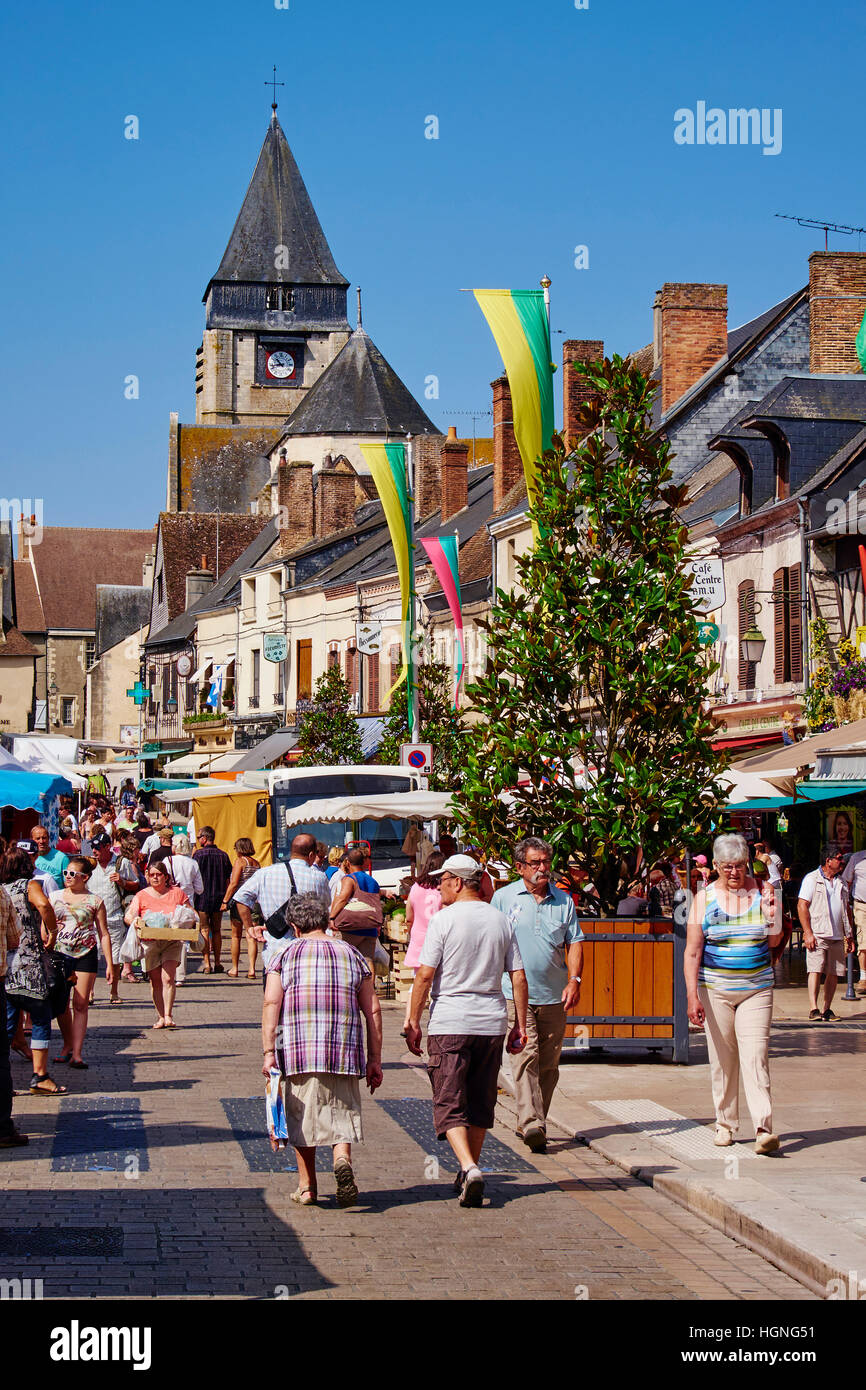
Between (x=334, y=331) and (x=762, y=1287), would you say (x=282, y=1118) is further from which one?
(x=334, y=331)

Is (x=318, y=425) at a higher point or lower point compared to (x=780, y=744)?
higher

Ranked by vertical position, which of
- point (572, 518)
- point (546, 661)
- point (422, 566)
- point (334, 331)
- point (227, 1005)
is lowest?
point (227, 1005)

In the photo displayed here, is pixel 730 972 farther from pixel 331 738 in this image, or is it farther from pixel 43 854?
pixel 331 738

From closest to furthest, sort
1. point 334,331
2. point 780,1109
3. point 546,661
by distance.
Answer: point 780,1109 → point 546,661 → point 334,331

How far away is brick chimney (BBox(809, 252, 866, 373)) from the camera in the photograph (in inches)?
A: 1194

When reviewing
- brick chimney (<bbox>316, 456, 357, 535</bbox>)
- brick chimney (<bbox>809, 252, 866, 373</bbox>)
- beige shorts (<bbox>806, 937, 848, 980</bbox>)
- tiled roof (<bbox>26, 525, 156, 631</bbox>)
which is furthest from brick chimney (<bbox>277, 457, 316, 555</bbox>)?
beige shorts (<bbox>806, 937, 848, 980</bbox>)

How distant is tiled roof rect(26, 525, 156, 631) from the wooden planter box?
82.8 metres

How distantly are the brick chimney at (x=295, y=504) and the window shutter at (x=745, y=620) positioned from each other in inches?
1248

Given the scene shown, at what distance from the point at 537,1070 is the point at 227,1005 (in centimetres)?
870

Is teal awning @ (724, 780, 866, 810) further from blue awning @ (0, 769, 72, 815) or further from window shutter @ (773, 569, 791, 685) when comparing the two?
blue awning @ (0, 769, 72, 815)

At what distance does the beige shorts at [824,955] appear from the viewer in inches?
642

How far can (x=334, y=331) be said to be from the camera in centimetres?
9669
